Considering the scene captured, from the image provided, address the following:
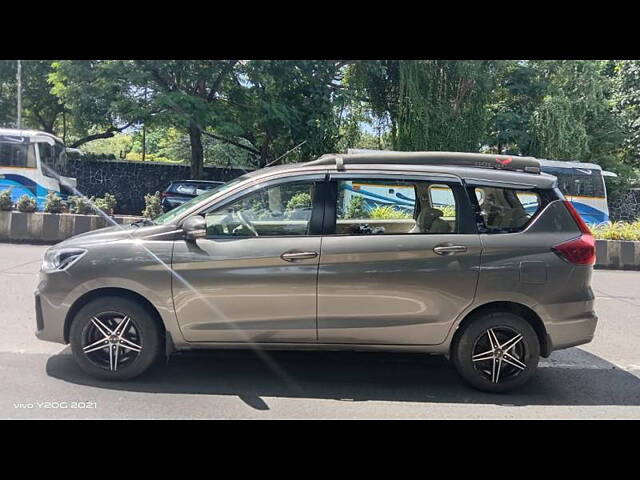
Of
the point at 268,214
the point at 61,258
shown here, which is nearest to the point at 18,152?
the point at 61,258

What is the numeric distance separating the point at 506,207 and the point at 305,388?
2.28 m

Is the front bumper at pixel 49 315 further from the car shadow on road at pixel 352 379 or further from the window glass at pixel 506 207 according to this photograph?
the window glass at pixel 506 207

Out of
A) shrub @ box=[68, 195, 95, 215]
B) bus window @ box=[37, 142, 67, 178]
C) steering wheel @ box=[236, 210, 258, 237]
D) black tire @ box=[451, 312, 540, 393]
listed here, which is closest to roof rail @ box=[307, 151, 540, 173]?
steering wheel @ box=[236, 210, 258, 237]

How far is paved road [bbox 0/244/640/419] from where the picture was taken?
3.95 metres

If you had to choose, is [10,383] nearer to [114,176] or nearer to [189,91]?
[189,91]

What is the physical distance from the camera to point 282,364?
4.91m

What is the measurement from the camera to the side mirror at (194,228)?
418cm

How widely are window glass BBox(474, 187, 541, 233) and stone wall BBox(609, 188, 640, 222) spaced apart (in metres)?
22.1

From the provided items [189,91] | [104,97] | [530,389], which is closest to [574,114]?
[189,91]

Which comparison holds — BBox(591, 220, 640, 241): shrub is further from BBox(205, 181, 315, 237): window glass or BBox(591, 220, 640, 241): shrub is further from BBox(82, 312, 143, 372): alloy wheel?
BBox(82, 312, 143, 372): alloy wheel

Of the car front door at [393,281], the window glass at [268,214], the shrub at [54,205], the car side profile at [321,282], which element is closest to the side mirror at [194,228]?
the car side profile at [321,282]

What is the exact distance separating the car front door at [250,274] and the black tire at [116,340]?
291 mm

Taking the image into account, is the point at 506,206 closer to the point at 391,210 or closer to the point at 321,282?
the point at 391,210

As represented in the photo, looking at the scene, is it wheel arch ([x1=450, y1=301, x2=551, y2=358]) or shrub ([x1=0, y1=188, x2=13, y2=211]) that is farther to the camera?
shrub ([x1=0, y1=188, x2=13, y2=211])
